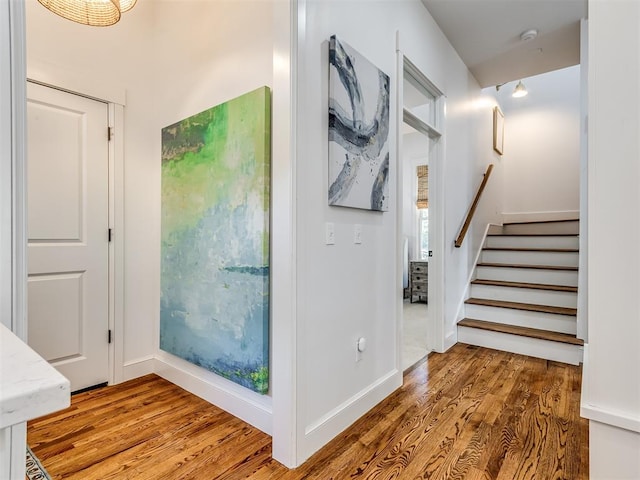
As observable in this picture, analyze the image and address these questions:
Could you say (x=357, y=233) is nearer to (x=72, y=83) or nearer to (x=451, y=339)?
(x=451, y=339)

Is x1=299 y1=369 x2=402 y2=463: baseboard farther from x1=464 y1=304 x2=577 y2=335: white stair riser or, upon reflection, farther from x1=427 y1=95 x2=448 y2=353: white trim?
x1=464 y1=304 x2=577 y2=335: white stair riser

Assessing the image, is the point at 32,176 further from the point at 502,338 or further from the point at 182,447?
the point at 502,338

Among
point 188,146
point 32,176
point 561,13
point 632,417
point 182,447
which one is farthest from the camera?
point 561,13

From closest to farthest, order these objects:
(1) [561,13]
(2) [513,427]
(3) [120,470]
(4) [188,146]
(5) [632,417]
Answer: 1. (5) [632,417]
2. (3) [120,470]
3. (2) [513,427]
4. (4) [188,146]
5. (1) [561,13]

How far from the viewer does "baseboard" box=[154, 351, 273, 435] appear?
1.80 m

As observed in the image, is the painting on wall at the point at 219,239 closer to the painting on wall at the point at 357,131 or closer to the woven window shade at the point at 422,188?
the painting on wall at the point at 357,131

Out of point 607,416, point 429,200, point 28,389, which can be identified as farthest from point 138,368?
point 429,200

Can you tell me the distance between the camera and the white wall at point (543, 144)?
4887mm

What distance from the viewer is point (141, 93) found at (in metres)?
2.47

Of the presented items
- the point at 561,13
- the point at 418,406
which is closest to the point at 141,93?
the point at 418,406

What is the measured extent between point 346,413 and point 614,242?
1.46 metres

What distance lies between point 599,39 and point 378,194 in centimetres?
122

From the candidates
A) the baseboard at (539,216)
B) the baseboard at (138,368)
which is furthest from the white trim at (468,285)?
the baseboard at (138,368)

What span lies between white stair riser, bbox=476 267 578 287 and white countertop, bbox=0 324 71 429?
4115 millimetres
